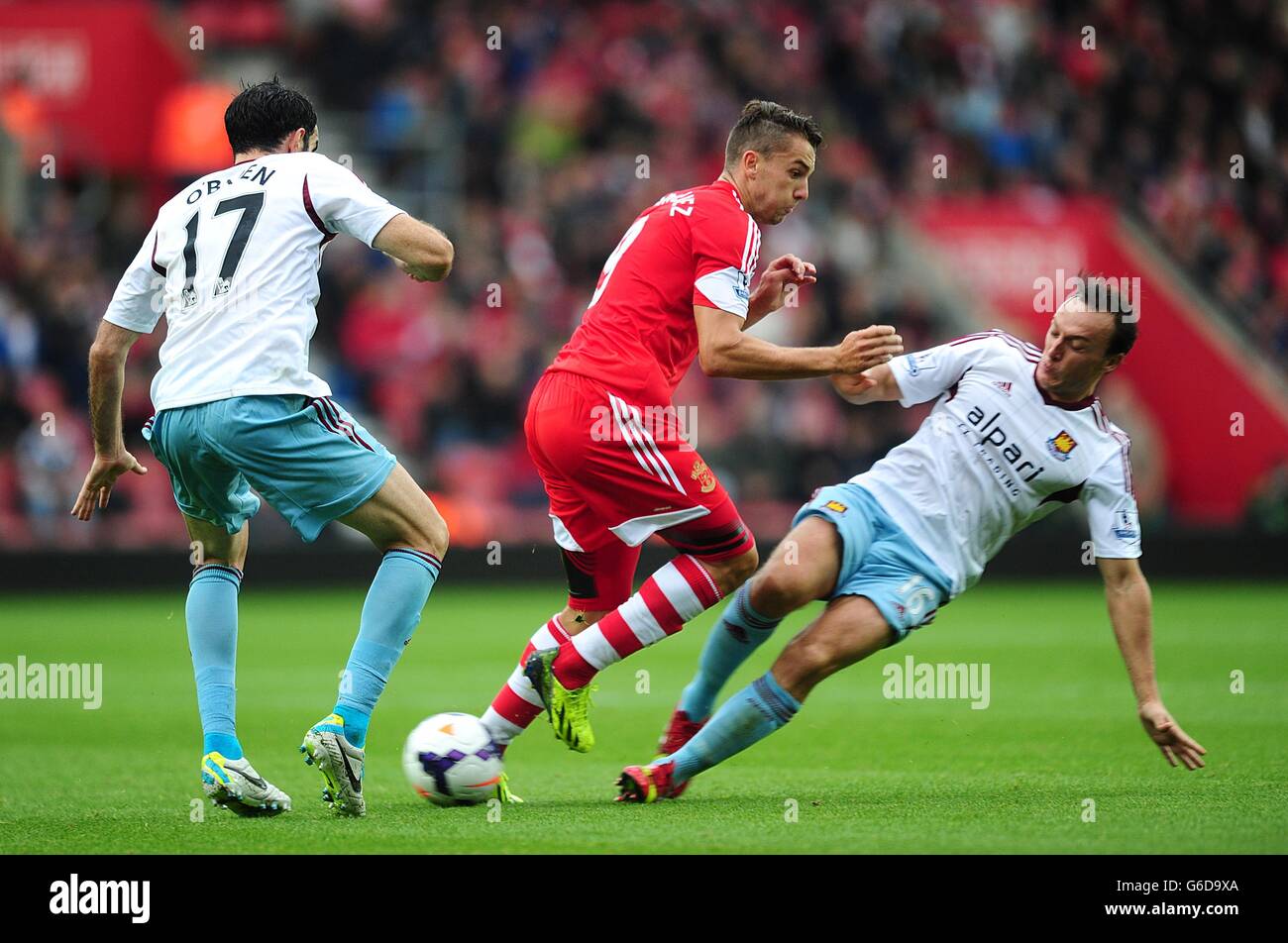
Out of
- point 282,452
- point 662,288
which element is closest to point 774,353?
point 662,288

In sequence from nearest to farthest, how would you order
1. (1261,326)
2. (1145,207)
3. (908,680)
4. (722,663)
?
(722,663) < (908,680) < (1261,326) < (1145,207)

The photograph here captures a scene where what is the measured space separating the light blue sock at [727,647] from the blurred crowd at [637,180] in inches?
383

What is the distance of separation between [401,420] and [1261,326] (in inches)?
370

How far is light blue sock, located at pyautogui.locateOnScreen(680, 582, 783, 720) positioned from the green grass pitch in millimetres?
358

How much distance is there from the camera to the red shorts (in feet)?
19.2

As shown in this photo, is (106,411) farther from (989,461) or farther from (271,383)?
(989,461)

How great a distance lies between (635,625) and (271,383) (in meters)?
1.54

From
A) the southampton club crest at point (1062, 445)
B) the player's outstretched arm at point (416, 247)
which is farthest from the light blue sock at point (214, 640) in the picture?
the southampton club crest at point (1062, 445)

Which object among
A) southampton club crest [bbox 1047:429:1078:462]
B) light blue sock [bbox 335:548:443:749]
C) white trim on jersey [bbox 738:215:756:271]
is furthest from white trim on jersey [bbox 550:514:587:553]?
southampton club crest [bbox 1047:429:1078:462]

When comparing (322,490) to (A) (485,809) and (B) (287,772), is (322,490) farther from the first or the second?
(B) (287,772)

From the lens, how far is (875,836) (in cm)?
501

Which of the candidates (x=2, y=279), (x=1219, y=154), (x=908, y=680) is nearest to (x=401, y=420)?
(x=2, y=279)

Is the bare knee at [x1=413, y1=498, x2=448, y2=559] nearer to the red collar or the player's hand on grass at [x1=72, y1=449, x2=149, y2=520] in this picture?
the player's hand on grass at [x1=72, y1=449, x2=149, y2=520]

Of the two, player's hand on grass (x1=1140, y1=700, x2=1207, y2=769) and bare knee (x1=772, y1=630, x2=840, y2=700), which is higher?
bare knee (x1=772, y1=630, x2=840, y2=700)
